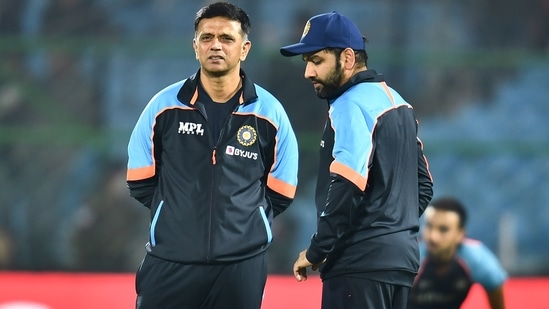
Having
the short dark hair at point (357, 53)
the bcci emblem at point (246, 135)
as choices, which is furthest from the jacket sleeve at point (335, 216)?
the short dark hair at point (357, 53)

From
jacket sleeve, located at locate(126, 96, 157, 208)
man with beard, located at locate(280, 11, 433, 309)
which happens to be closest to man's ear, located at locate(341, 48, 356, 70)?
man with beard, located at locate(280, 11, 433, 309)

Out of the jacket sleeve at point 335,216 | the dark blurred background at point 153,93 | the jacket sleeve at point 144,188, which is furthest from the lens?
the dark blurred background at point 153,93

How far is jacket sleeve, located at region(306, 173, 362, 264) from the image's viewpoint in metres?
3.01

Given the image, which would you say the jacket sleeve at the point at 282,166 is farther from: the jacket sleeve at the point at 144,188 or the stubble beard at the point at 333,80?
the jacket sleeve at the point at 144,188

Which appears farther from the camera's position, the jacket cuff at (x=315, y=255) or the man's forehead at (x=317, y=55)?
the man's forehead at (x=317, y=55)

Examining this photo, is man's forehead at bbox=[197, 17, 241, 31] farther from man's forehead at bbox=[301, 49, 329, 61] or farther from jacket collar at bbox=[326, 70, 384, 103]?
jacket collar at bbox=[326, 70, 384, 103]

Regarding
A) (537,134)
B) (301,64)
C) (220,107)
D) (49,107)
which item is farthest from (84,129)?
(220,107)

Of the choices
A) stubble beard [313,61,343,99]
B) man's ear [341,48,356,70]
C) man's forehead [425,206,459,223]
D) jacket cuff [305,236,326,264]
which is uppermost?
man's ear [341,48,356,70]

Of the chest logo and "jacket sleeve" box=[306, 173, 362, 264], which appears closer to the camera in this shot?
"jacket sleeve" box=[306, 173, 362, 264]

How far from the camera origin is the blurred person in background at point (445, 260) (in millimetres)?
4855

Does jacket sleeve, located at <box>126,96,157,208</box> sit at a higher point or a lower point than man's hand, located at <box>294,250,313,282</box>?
higher

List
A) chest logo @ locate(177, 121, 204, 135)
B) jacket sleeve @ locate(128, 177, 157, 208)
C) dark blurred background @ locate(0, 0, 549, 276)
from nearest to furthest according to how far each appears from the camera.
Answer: chest logo @ locate(177, 121, 204, 135)
jacket sleeve @ locate(128, 177, 157, 208)
dark blurred background @ locate(0, 0, 549, 276)

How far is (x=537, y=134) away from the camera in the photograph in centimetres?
672

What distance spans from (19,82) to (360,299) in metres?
4.09
